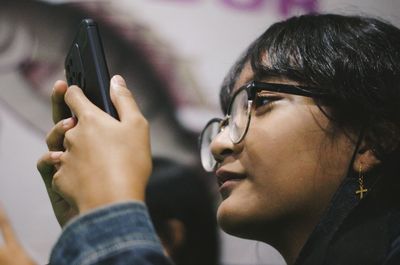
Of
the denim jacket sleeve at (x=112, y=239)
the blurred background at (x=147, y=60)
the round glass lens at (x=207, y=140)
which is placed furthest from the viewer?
the blurred background at (x=147, y=60)

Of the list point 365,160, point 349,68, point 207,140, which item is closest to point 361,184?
point 365,160

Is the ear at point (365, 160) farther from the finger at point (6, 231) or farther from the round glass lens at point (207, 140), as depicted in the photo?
the finger at point (6, 231)

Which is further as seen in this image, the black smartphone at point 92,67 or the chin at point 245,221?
the chin at point 245,221

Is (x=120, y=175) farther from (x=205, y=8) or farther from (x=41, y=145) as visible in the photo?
(x=205, y=8)

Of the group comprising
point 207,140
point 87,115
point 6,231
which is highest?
point 87,115

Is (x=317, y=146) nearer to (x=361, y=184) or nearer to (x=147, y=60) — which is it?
(x=361, y=184)

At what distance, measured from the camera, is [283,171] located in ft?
2.20

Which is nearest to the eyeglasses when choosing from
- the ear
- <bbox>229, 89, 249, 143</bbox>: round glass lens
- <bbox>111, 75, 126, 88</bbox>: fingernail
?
<bbox>229, 89, 249, 143</bbox>: round glass lens

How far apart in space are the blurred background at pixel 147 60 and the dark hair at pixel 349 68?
19.4 inches

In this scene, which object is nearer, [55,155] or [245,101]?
[55,155]

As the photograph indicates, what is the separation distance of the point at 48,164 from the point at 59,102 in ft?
0.27

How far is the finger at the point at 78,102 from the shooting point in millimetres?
475

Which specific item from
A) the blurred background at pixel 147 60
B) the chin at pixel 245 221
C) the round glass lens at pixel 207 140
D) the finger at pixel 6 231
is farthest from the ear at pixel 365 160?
the finger at pixel 6 231

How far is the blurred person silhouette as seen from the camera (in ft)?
4.05
